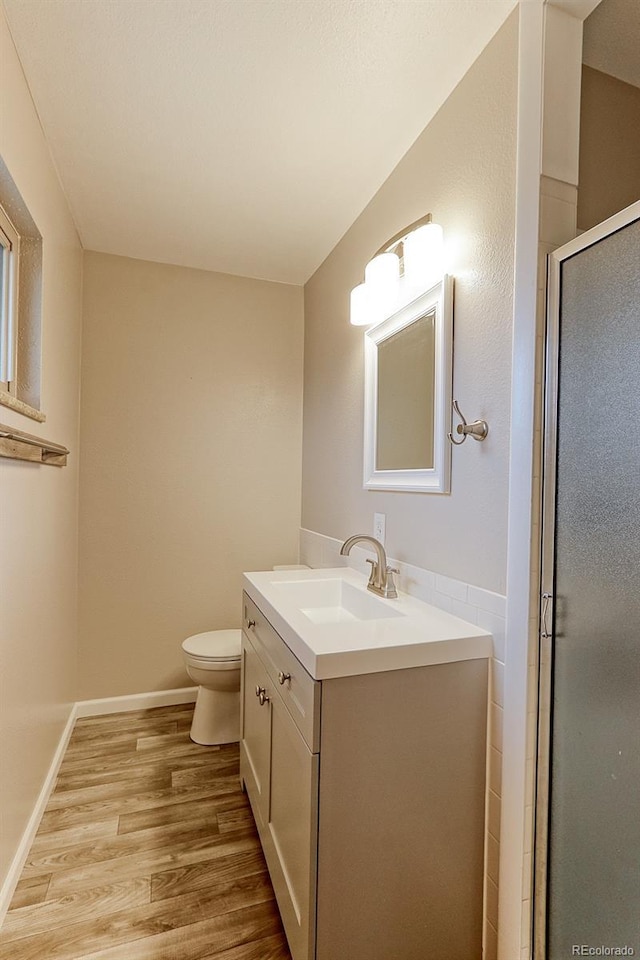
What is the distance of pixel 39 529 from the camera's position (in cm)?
164

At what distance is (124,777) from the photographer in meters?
1.91

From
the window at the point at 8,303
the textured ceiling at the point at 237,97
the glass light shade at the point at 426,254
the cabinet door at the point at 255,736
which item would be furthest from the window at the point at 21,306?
the glass light shade at the point at 426,254

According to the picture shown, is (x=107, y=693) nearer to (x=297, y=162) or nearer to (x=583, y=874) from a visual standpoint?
(x=583, y=874)

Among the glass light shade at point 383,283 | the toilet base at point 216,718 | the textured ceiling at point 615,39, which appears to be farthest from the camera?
the toilet base at point 216,718

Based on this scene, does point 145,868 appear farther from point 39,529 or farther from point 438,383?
point 438,383

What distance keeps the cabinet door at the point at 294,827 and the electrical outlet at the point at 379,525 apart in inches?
27.3

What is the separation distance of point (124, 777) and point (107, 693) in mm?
638

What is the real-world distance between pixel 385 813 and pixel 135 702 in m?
1.91

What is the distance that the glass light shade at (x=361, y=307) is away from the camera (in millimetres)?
1718

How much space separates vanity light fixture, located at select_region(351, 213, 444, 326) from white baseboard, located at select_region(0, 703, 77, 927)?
210 centimetres

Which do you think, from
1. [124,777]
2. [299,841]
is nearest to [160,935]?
[299,841]

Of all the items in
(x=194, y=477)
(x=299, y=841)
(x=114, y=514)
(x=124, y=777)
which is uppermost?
(x=194, y=477)

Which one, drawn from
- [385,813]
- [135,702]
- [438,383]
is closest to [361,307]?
[438,383]

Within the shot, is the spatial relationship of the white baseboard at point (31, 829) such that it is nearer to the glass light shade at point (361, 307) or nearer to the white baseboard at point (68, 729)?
the white baseboard at point (68, 729)
